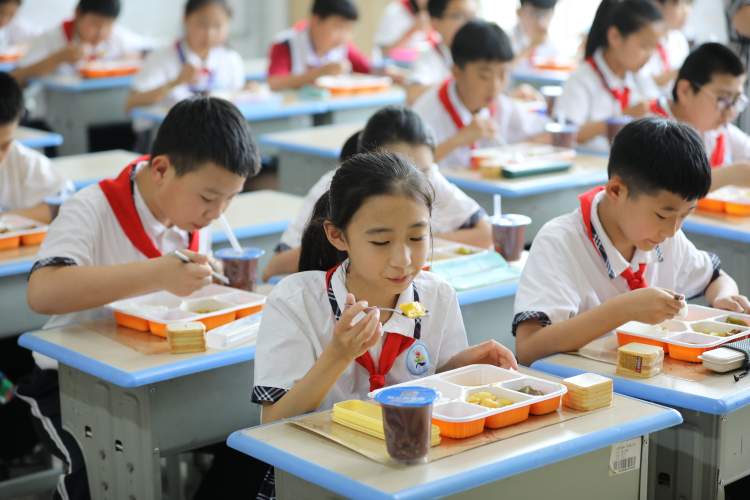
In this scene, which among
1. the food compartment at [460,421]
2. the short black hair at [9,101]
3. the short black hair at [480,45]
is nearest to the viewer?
the food compartment at [460,421]

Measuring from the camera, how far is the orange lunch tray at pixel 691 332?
2230 mm

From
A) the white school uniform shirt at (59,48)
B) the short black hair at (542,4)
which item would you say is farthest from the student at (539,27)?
the white school uniform shirt at (59,48)

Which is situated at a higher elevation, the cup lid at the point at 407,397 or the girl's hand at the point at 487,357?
the cup lid at the point at 407,397

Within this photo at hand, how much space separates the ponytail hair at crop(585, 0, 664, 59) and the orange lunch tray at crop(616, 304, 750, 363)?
2456 millimetres

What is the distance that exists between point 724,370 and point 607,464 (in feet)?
1.22

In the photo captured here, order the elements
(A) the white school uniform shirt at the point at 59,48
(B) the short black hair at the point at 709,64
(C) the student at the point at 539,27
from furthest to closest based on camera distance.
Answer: (C) the student at the point at 539,27, (A) the white school uniform shirt at the point at 59,48, (B) the short black hair at the point at 709,64

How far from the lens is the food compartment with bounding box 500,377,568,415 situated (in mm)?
1861

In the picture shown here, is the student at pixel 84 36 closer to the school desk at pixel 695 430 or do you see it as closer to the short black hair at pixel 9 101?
the short black hair at pixel 9 101

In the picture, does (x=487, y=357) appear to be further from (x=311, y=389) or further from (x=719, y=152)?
(x=719, y=152)

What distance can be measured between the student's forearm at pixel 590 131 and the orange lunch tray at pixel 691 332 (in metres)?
2.16

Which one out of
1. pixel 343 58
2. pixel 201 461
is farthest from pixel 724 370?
pixel 343 58

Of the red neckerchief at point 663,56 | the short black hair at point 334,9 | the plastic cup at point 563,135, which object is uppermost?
the short black hair at point 334,9

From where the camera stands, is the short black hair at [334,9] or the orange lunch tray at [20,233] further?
the short black hair at [334,9]

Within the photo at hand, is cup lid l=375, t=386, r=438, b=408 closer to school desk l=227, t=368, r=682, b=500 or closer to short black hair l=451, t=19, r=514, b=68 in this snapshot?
school desk l=227, t=368, r=682, b=500
